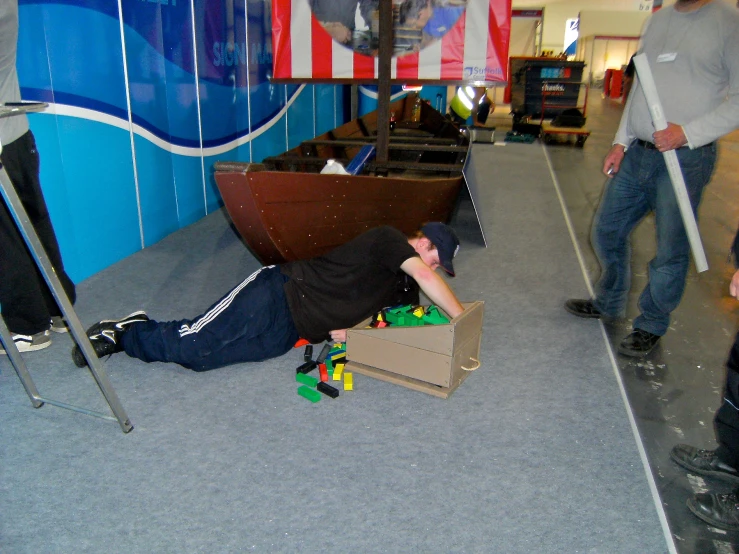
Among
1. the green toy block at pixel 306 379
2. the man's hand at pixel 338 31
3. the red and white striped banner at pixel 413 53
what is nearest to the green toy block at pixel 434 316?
the green toy block at pixel 306 379

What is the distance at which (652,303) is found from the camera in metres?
2.82

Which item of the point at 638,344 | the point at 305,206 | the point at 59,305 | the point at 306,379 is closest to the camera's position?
the point at 59,305

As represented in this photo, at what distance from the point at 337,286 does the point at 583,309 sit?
1.44 m

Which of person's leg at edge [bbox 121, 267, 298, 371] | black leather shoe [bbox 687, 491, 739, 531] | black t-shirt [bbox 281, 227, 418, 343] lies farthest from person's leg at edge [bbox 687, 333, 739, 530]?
person's leg at edge [bbox 121, 267, 298, 371]

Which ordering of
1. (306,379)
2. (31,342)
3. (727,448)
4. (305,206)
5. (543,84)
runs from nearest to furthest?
(727,448) < (306,379) < (31,342) < (305,206) < (543,84)

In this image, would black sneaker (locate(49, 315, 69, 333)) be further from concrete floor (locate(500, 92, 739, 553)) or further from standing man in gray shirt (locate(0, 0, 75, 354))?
concrete floor (locate(500, 92, 739, 553))

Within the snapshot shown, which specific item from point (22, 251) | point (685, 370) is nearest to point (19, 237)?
point (22, 251)

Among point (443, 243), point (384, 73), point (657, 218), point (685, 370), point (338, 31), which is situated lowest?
point (685, 370)

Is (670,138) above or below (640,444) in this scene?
above

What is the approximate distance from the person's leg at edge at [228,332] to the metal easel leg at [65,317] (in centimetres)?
43

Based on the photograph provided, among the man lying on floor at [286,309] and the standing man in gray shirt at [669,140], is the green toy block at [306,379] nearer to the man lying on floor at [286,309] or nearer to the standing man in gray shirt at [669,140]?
the man lying on floor at [286,309]

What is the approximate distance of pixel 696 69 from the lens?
96.5 inches

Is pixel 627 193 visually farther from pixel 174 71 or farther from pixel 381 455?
pixel 174 71

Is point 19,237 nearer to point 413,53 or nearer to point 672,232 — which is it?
point 672,232
